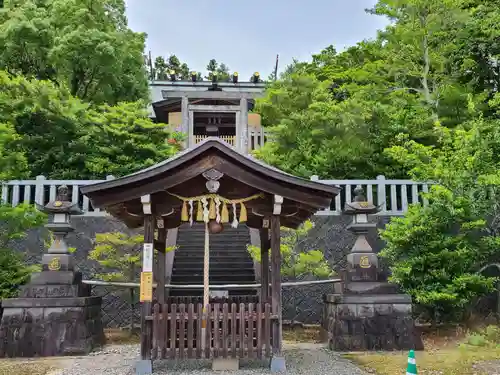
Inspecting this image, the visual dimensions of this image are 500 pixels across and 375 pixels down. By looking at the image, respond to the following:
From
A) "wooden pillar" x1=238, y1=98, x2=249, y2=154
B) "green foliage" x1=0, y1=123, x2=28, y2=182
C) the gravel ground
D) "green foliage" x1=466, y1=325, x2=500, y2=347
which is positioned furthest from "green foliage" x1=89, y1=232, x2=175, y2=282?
"wooden pillar" x1=238, y1=98, x2=249, y2=154

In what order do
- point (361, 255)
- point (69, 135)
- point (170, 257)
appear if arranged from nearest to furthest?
point (361, 255) → point (170, 257) → point (69, 135)

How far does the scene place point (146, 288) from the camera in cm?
697

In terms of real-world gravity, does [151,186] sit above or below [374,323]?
above

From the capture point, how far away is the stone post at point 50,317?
335 inches

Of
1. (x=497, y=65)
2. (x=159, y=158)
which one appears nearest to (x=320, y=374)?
(x=159, y=158)

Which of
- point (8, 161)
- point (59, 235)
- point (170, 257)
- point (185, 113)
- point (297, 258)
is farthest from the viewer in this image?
point (185, 113)

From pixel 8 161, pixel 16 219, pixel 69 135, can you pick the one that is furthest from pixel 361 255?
pixel 69 135

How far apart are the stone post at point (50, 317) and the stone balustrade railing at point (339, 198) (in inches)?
139

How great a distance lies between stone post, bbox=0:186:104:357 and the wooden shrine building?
2.49 metres

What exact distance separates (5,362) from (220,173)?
206 inches

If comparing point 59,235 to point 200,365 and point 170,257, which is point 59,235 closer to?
point 170,257

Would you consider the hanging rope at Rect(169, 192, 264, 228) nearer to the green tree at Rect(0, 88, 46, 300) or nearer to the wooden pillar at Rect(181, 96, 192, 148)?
the green tree at Rect(0, 88, 46, 300)

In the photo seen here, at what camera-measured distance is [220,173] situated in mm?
7062

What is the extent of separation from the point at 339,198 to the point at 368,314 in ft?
15.4
